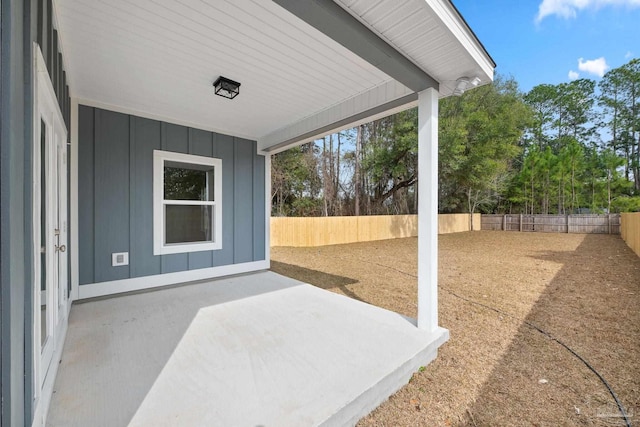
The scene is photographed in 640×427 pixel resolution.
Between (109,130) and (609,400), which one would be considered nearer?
(609,400)

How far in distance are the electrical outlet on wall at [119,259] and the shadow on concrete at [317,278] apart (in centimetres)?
243

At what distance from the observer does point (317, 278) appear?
5.03 metres

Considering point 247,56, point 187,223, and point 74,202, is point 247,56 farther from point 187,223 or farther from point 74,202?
point 187,223

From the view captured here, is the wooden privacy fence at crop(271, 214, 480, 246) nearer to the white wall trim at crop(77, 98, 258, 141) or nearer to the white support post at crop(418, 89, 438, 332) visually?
the white wall trim at crop(77, 98, 258, 141)

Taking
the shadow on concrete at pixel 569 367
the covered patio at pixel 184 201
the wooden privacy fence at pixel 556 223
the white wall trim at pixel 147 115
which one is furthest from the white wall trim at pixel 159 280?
the wooden privacy fence at pixel 556 223

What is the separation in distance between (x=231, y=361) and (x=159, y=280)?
244cm

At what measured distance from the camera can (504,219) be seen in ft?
52.8

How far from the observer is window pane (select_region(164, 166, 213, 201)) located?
404 centimetres

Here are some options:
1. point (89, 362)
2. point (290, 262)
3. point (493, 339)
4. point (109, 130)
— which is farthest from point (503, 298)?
point (109, 130)

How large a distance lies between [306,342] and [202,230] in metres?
2.82

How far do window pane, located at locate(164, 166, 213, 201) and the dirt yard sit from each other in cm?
218

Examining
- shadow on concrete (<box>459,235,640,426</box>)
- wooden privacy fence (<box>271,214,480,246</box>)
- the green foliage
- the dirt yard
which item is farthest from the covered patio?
the green foliage

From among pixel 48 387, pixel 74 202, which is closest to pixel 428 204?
pixel 48 387

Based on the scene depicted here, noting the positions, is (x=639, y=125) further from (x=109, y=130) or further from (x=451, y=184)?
(x=109, y=130)
